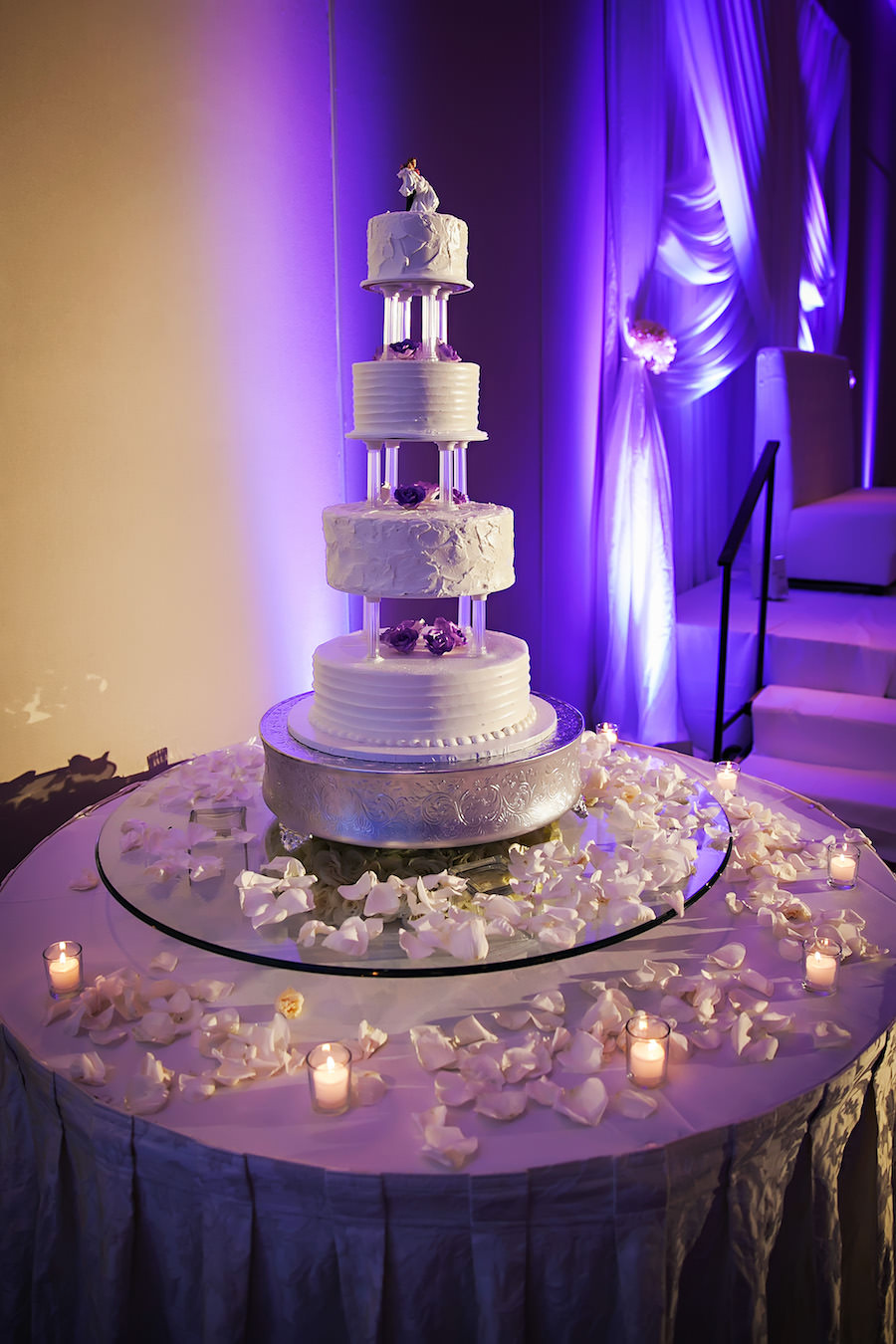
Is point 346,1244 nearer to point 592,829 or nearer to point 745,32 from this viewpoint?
point 592,829

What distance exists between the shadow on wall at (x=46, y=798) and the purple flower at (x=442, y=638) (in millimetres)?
1176

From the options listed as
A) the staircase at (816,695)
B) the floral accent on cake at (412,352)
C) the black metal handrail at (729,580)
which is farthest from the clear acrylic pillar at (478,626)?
the staircase at (816,695)

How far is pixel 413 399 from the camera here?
7.61 feet

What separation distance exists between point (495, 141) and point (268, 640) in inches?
80.4

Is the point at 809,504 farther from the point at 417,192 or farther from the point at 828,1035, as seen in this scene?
the point at 828,1035

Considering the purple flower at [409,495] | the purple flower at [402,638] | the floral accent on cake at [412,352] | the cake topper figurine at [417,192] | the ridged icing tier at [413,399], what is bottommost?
the purple flower at [402,638]

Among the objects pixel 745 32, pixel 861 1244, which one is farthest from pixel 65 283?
pixel 745 32

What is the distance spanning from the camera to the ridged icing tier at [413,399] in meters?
2.31

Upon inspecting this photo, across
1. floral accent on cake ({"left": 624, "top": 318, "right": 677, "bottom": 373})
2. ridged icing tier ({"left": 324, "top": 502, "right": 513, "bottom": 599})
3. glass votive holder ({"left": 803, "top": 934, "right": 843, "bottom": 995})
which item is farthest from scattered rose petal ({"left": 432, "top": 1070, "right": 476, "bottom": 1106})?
floral accent on cake ({"left": 624, "top": 318, "right": 677, "bottom": 373})

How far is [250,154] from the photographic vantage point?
325cm

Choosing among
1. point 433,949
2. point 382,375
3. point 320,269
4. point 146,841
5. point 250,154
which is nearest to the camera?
point 433,949

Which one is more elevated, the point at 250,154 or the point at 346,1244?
the point at 250,154

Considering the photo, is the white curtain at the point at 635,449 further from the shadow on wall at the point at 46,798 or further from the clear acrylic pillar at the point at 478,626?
the shadow on wall at the point at 46,798

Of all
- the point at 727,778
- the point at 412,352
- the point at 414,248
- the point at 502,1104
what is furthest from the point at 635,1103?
the point at 414,248
